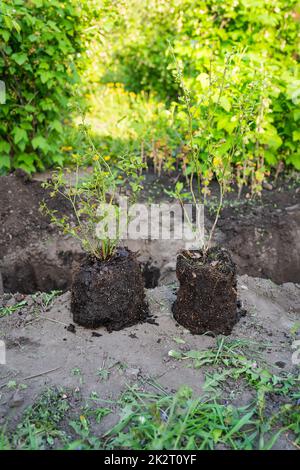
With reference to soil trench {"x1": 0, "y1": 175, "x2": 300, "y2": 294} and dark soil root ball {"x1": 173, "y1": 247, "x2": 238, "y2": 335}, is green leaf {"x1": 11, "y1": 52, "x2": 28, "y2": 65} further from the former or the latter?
dark soil root ball {"x1": 173, "y1": 247, "x2": 238, "y2": 335}

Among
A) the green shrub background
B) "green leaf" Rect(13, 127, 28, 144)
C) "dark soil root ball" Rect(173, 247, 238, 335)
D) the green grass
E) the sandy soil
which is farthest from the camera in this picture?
"green leaf" Rect(13, 127, 28, 144)

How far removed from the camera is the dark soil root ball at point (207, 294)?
2.65 metres

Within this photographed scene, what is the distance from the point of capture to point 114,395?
2.27 m

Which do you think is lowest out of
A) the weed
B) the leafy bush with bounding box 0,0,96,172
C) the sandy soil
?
the sandy soil

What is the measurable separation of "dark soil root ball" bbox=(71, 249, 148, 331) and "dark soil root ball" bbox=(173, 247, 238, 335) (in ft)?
0.91

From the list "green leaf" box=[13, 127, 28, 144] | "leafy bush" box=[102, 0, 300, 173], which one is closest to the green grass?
"leafy bush" box=[102, 0, 300, 173]

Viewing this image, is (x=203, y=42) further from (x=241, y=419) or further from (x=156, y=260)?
(x=241, y=419)

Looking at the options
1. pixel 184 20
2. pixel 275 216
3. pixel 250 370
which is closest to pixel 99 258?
pixel 250 370

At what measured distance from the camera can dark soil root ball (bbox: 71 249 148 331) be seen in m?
2.67

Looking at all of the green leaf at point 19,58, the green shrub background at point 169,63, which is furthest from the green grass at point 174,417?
the green leaf at point 19,58

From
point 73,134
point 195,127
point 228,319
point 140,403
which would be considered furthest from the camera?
point 73,134

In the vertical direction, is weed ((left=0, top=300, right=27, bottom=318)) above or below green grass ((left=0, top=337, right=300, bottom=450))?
above

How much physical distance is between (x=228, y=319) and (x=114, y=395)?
32.1 inches

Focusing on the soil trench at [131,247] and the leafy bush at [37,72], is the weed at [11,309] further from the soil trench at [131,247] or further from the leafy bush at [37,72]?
the leafy bush at [37,72]
